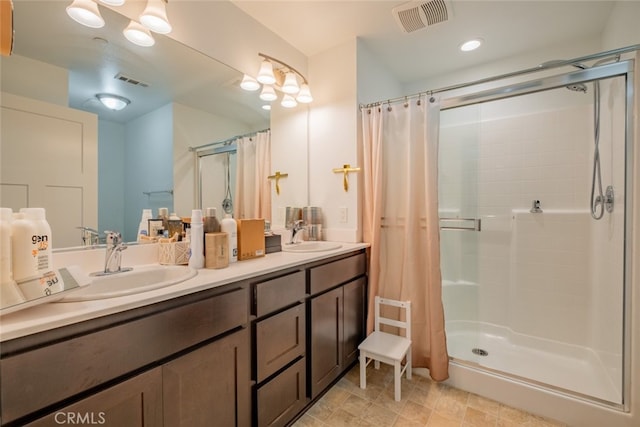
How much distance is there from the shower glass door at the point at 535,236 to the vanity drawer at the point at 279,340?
122cm

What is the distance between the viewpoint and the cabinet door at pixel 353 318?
1842 millimetres

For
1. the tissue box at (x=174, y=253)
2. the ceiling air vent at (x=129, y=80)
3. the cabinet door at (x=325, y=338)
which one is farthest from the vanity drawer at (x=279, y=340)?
the ceiling air vent at (x=129, y=80)

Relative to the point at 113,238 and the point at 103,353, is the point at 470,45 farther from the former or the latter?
the point at 103,353

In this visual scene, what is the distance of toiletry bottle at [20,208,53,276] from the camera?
0.78 metres

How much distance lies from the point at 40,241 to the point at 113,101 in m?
0.80

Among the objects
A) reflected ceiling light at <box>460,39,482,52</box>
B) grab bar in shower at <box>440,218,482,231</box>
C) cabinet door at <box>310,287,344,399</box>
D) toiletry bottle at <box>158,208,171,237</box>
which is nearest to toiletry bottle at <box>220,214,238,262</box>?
toiletry bottle at <box>158,208,171,237</box>

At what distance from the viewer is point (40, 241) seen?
793 millimetres

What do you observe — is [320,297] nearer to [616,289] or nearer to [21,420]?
[21,420]

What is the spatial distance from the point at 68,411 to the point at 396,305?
170 cm

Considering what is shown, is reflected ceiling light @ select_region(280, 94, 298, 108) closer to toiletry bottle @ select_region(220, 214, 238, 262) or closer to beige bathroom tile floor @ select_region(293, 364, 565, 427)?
toiletry bottle @ select_region(220, 214, 238, 262)

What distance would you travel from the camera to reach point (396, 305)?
1899mm

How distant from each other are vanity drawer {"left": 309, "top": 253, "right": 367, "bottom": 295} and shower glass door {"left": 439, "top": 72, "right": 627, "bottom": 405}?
0.96m

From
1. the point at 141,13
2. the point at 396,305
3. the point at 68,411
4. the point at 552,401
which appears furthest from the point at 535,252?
the point at 141,13

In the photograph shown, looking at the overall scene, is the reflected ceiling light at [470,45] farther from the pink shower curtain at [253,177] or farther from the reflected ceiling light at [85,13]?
the reflected ceiling light at [85,13]
